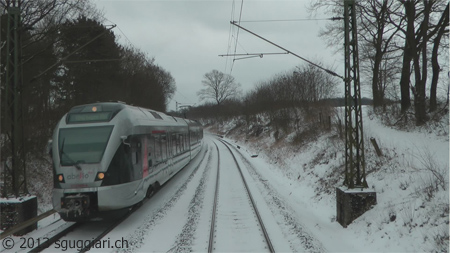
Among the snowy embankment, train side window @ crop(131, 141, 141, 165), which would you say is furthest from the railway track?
train side window @ crop(131, 141, 141, 165)

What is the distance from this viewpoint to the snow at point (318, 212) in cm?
639

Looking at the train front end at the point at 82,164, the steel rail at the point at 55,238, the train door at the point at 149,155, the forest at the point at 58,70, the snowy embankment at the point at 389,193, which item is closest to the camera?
the snowy embankment at the point at 389,193

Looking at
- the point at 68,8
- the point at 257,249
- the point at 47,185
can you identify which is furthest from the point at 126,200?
the point at 68,8

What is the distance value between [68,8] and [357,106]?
51.0 ft

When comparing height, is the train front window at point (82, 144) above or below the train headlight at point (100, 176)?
above

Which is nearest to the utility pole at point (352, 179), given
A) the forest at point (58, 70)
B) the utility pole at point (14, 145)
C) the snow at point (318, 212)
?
the snow at point (318, 212)

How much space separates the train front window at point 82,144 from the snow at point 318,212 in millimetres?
1931

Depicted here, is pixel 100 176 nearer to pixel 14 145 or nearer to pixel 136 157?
pixel 136 157

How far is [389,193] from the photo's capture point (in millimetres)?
7863

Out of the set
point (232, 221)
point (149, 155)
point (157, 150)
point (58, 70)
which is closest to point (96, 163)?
point (149, 155)

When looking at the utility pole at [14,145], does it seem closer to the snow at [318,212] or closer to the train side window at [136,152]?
the snow at [318,212]

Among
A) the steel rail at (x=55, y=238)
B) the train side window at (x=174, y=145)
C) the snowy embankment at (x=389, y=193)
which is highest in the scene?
the train side window at (x=174, y=145)

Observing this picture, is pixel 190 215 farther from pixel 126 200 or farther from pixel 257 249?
pixel 257 249

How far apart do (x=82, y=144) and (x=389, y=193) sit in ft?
26.4
